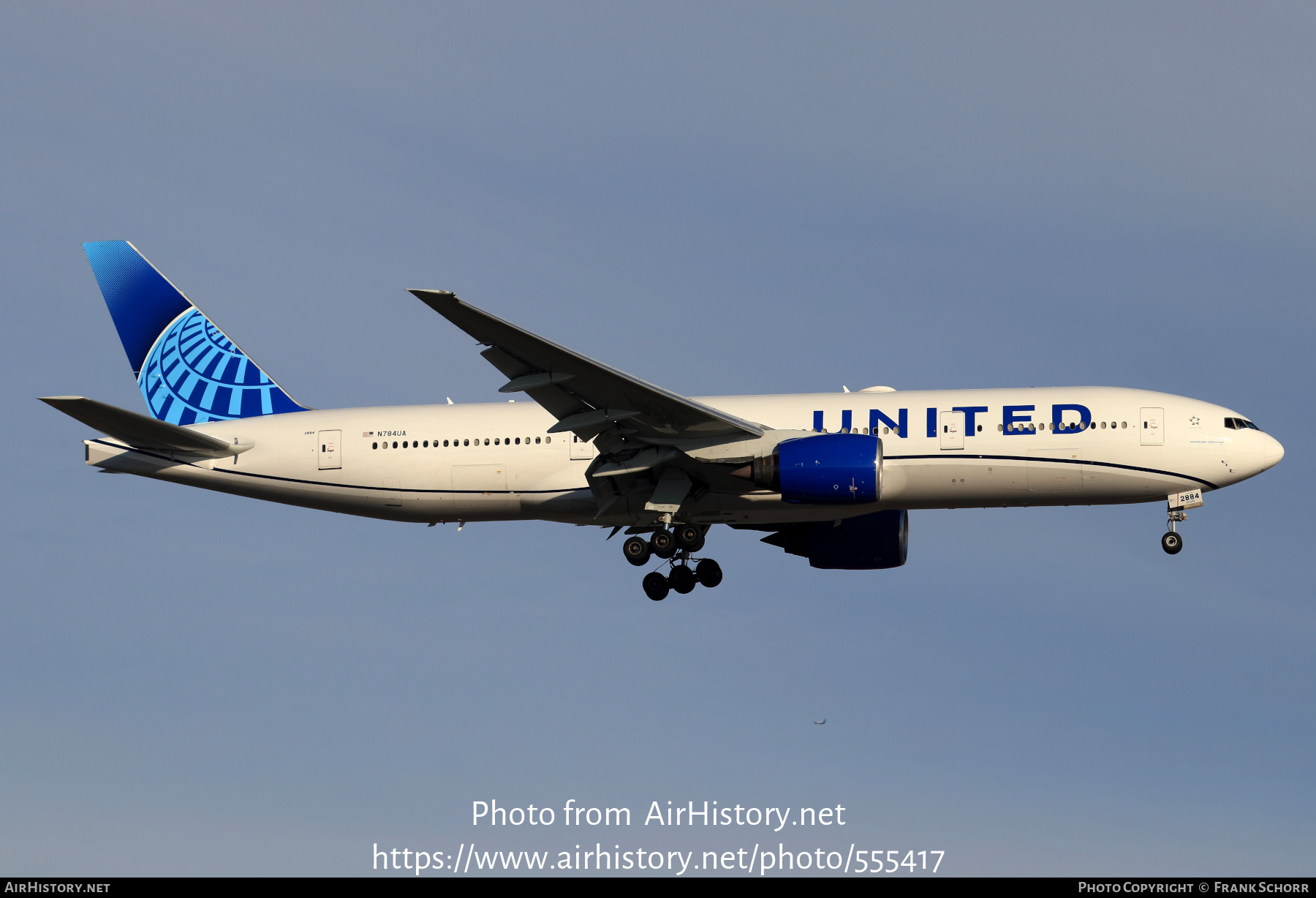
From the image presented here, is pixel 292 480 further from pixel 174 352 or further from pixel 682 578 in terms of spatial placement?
pixel 682 578

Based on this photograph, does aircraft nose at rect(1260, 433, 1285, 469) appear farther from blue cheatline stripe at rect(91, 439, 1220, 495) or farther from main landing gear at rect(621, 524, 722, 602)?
main landing gear at rect(621, 524, 722, 602)

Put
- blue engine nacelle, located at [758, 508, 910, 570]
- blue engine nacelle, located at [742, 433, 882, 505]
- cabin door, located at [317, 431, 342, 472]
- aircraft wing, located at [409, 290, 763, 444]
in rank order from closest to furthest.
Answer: aircraft wing, located at [409, 290, 763, 444] < blue engine nacelle, located at [742, 433, 882, 505] < cabin door, located at [317, 431, 342, 472] < blue engine nacelle, located at [758, 508, 910, 570]

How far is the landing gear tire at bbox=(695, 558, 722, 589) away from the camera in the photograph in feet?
120

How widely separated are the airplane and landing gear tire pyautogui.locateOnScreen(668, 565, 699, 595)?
4cm

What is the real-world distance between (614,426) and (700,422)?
6.51 feet

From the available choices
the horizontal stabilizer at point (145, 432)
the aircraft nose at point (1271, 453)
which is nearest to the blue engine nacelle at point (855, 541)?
the aircraft nose at point (1271, 453)

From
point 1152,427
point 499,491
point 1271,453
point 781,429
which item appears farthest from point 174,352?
point 1271,453

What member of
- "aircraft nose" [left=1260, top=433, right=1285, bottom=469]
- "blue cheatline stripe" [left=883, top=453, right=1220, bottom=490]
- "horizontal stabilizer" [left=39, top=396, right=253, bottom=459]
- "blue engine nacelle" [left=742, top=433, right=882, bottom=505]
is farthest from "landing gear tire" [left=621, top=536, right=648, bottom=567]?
"aircraft nose" [left=1260, top=433, right=1285, bottom=469]

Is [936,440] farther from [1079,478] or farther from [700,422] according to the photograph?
[700,422]

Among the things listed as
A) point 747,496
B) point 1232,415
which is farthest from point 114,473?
point 1232,415

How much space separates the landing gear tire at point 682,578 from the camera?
1423 inches

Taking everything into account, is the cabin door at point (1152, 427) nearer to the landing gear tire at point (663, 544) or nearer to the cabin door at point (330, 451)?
the landing gear tire at point (663, 544)

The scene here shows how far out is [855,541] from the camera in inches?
1484

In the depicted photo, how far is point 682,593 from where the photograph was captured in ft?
120
